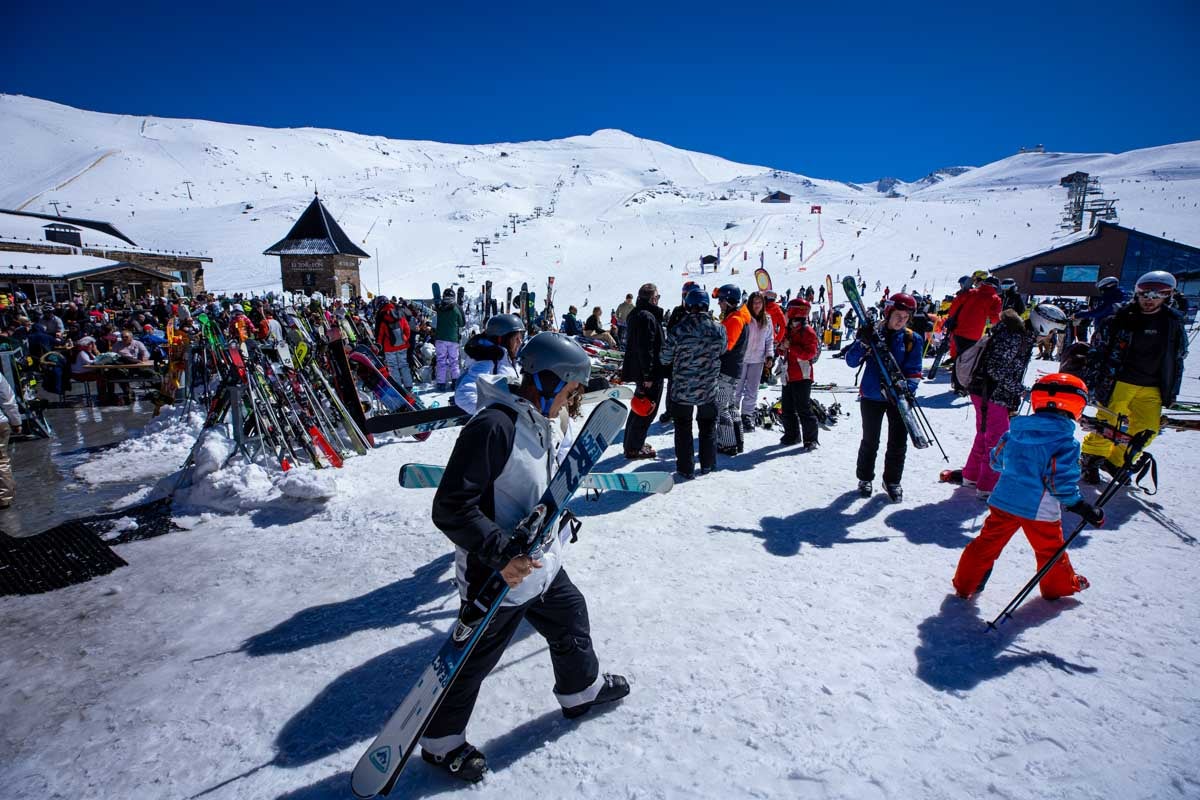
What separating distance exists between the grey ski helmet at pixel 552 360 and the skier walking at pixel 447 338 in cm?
824

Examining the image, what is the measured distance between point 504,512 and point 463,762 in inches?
43.9

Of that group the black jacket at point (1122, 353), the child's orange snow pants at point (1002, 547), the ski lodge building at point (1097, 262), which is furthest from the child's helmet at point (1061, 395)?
the ski lodge building at point (1097, 262)

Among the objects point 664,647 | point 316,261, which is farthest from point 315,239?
point 664,647

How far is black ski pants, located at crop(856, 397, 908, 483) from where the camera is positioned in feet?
17.4

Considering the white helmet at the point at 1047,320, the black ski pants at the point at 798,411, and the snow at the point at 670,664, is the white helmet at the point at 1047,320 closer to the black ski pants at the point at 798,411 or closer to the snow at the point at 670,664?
the snow at the point at 670,664

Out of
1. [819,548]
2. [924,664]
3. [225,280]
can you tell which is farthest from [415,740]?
[225,280]

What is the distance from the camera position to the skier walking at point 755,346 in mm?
7242

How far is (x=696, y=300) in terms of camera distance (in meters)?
5.64

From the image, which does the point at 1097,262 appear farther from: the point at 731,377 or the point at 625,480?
the point at 625,480

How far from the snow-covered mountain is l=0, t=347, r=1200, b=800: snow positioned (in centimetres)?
3053

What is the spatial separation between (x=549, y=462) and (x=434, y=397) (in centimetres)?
881

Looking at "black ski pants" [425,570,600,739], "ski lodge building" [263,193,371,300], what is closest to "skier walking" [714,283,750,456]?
"black ski pants" [425,570,600,739]

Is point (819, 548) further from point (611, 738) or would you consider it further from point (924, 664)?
point (611, 738)

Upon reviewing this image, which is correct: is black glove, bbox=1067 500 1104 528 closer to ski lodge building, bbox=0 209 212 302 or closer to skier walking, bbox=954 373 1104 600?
skier walking, bbox=954 373 1104 600
